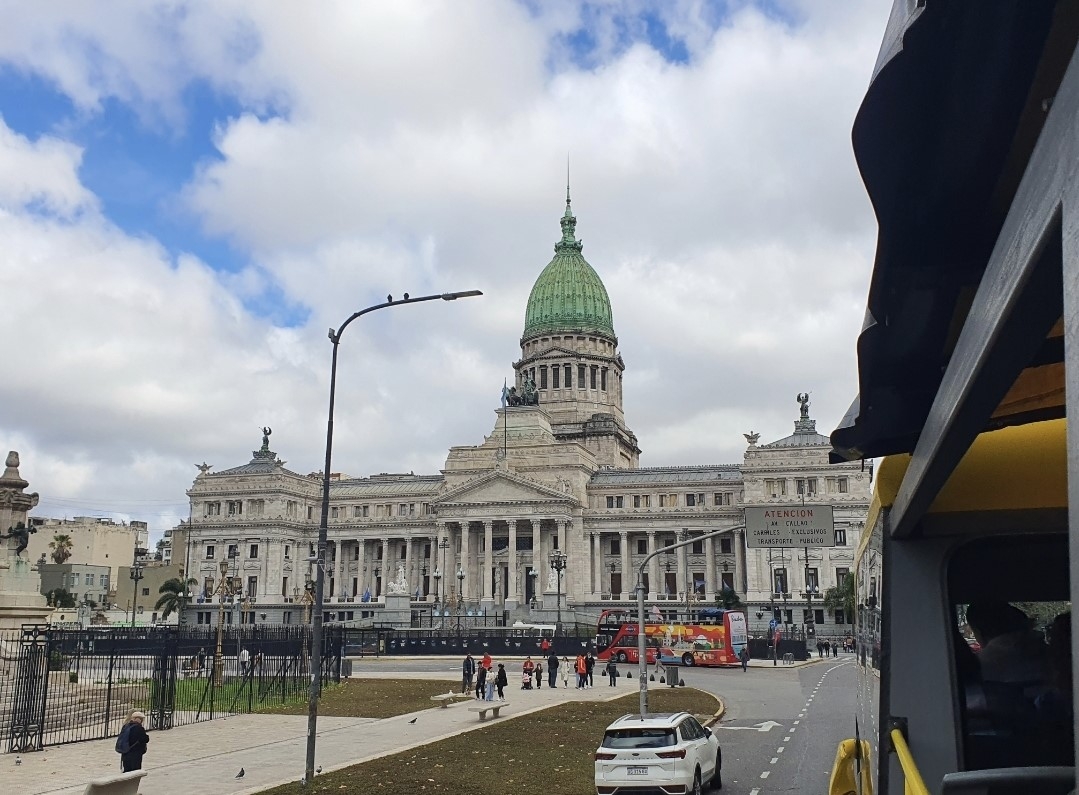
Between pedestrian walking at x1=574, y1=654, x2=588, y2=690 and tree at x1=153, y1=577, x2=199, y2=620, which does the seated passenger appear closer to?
pedestrian walking at x1=574, y1=654, x2=588, y2=690

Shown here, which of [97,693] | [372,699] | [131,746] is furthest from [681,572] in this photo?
[131,746]

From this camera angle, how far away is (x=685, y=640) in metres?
64.9

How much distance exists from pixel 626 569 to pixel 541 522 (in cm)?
1057

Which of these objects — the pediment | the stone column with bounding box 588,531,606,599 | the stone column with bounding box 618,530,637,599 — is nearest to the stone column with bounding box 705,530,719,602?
the stone column with bounding box 618,530,637,599

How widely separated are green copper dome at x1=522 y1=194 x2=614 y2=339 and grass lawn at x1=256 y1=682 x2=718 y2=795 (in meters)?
98.7

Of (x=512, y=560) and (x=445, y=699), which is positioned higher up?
(x=512, y=560)

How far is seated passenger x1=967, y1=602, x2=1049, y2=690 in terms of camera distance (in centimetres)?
649

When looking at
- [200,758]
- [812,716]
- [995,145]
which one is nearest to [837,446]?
[995,145]

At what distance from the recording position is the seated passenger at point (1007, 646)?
649 centimetres

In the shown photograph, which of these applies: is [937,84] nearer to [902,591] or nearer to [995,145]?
[995,145]

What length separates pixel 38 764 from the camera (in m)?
23.3

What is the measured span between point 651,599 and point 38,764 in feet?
277

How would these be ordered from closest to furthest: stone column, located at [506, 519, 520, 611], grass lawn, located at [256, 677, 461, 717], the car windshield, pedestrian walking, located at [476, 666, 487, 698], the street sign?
the car windshield < the street sign < grass lawn, located at [256, 677, 461, 717] < pedestrian walking, located at [476, 666, 487, 698] < stone column, located at [506, 519, 520, 611]

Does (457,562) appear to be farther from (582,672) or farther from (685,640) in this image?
(582,672)
